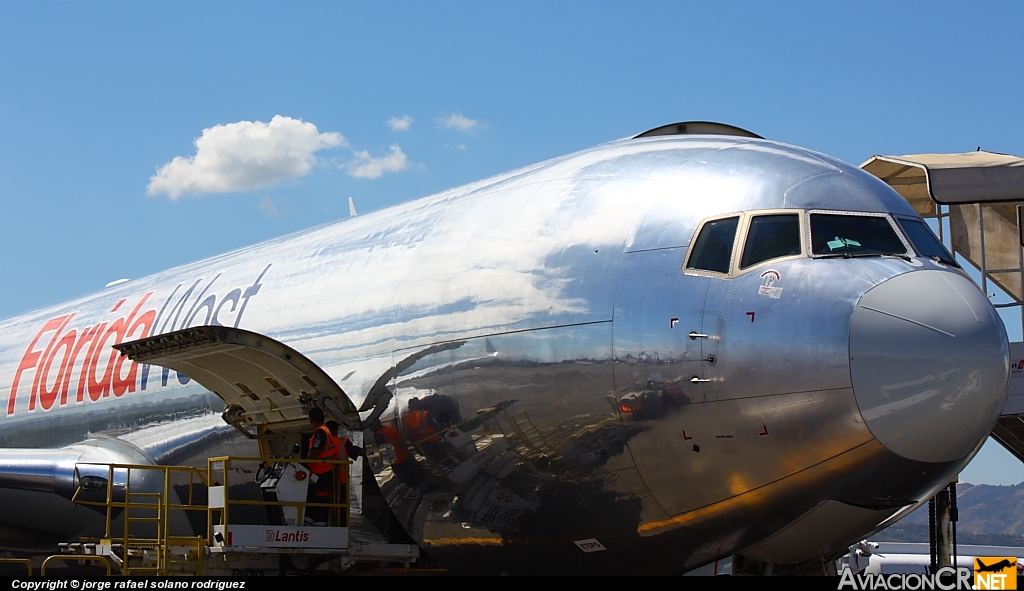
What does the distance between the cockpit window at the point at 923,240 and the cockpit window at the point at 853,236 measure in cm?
16

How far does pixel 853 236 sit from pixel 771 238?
2.16ft

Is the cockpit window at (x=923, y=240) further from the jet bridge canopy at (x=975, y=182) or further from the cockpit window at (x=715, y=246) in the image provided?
the jet bridge canopy at (x=975, y=182)

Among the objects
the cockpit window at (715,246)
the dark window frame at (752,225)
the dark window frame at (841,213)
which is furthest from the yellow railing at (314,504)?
the dark window frame at (841,213)

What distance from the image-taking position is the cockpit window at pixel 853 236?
880 cm

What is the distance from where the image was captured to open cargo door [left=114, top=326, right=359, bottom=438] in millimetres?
10461

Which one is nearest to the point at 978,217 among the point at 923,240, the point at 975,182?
the point at 975,182

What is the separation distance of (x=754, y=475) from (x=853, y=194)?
8.41ft

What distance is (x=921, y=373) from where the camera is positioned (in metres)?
7.95

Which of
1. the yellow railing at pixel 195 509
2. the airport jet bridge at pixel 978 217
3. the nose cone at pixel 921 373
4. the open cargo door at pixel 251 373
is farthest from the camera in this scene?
the airport jet bridge at pixel 978 217

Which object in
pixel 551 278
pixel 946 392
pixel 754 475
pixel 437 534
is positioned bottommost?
pixel 437 534

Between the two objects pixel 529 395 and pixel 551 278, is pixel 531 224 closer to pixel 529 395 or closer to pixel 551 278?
pixel 551 278

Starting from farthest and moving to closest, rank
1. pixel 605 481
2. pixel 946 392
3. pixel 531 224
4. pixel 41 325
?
pixel 41 325
pixel 531 224
pixel 605 481
pixel 946 392

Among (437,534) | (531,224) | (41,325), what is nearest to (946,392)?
(531,224)

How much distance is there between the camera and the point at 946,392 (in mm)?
7969
